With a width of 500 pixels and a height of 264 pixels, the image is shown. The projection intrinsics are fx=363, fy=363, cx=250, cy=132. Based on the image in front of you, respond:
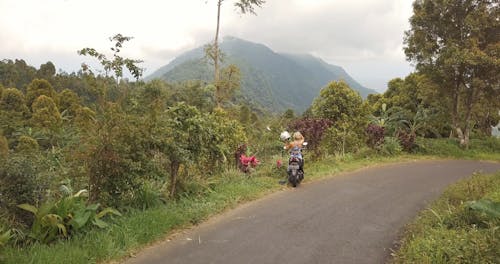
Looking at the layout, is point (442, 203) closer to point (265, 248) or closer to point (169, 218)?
point (265, 248)

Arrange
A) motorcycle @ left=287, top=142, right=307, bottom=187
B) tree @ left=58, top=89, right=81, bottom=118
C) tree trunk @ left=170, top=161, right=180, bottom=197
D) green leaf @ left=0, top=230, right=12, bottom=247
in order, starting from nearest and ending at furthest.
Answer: green leaf @ left=0, top=230, right=12, bottom=247, tree trunk @ left=170, top=161, right=180, bottom=197, motorcycle @ left=287, top=142, right=307, bottom=187, tree @ left=58, top=89, right=81, bottom=118

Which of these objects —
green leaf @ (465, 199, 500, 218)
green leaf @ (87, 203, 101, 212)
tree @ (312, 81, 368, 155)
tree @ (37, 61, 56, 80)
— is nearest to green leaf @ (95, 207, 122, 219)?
green leaf @ (87, 203, 101, 212)

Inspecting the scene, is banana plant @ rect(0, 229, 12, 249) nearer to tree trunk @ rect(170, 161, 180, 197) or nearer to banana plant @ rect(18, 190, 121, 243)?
banana plant @ rect(18, 190, 121, 243)

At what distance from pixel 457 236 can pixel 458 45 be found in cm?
1209

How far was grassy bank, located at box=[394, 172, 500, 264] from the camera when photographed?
3.79m

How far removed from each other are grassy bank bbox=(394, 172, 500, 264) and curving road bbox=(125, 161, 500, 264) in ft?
1.45

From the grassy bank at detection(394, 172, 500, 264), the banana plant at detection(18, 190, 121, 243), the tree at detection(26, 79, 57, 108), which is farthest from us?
the tree at detection(26, 79, 57, 108)

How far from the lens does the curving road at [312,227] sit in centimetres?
469

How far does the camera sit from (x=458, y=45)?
13938mm

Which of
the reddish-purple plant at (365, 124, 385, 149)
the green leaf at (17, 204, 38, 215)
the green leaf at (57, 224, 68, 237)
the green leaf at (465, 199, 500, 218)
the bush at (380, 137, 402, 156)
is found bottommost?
the green leaf at (57, 224, 68, 237)

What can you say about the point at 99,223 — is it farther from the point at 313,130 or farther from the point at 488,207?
the point at 313,130

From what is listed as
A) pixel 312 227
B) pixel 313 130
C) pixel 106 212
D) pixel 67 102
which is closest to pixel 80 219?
pixel 106 212

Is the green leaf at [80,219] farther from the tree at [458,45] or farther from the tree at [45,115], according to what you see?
the tree at [45,115]

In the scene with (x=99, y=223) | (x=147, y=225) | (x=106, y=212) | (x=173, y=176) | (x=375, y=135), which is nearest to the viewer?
(x=99, y=223)
